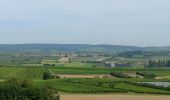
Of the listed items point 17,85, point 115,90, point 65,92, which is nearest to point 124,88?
point 115,90

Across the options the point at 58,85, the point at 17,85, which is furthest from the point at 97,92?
the point at 17,85

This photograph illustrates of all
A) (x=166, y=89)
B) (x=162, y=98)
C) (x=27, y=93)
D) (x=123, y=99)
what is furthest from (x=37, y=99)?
(x=166, y=89)

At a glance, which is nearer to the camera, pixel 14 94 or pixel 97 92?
pixel 14 94

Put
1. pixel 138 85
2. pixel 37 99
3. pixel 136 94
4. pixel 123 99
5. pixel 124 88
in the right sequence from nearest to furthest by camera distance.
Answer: pixel 37 99
pixel 123 99
pixel 136 94
pixel 124 88
pixel 138 85

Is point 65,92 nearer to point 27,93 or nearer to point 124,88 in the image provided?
point 124,88

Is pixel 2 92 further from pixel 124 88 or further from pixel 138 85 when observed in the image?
pixel 138 85

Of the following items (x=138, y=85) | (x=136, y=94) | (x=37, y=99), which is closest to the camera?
(x=37, y=99)

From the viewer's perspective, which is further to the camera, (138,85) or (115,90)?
(138,85)

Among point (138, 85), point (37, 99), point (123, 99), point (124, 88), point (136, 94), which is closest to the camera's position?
point (37, 99)
